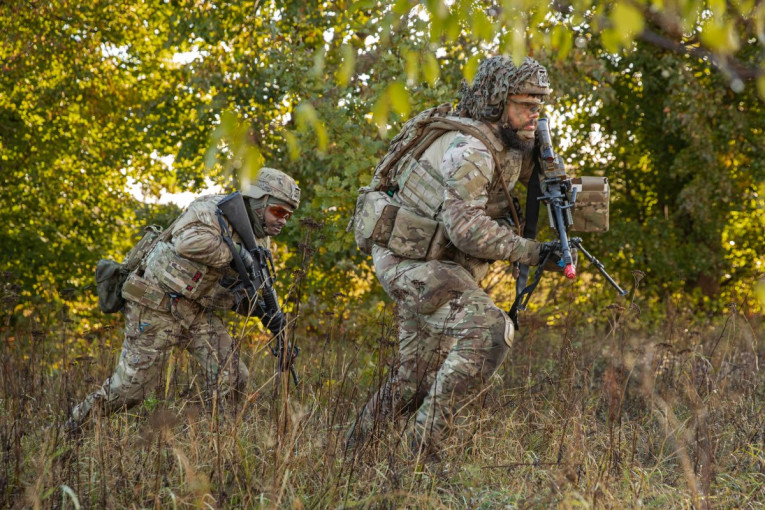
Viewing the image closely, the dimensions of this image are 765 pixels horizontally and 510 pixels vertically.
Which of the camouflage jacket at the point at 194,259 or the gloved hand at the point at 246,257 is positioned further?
the gloved hand at the point at 246,257

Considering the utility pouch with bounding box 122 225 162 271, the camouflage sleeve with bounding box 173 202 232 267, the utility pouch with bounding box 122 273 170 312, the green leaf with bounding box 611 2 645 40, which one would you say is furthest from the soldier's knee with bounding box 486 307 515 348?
the utility pouch with bounding box 122 225 162 271

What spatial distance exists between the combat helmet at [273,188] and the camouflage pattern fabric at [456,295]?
3.52 ft

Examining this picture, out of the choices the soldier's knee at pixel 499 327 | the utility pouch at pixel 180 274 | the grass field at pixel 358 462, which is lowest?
the grass field at pixel 358 462

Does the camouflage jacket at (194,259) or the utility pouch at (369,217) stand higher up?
the utility pouch at (369,217)

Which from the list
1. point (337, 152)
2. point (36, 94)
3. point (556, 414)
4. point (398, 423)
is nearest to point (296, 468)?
point (398, 423)

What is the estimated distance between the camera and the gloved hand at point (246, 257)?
15.5 ft

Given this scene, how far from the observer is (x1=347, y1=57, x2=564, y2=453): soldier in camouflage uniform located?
3.77 metres

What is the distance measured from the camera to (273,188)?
4.92 m

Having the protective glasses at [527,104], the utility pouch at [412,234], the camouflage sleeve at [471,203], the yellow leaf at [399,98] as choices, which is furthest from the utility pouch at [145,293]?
the yellow leaf at [399,98]

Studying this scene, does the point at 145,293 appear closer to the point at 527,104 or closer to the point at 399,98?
the point at 527,104

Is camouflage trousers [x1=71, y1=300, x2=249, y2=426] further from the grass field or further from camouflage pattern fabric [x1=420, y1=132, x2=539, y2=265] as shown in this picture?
camouflage pattern fabric [x1=420, y1=132, x2=539, y2=265]

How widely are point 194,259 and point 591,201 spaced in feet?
7.12

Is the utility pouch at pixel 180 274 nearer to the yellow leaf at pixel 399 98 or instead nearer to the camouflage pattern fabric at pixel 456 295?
the camouflage pattern fabric at pixel 456 295

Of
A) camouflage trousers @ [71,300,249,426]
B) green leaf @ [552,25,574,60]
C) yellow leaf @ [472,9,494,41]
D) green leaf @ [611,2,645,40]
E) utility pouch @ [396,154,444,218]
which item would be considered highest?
green leaf @ [552,25,574,60]
